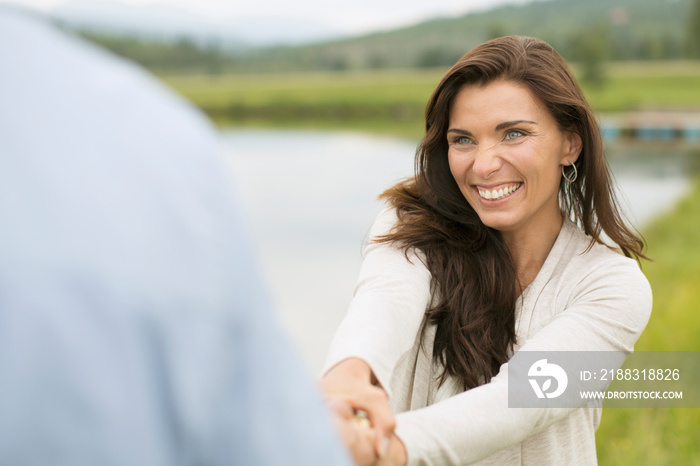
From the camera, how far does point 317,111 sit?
45688 millimetres

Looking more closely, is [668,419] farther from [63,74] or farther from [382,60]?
[382,60]

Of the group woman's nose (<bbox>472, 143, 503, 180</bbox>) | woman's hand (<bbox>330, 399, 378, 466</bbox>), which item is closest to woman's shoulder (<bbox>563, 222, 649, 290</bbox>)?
woman's nose (<bbox>472, 143, 503, 180</bbox>)

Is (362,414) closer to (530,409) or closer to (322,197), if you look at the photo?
(530,409)

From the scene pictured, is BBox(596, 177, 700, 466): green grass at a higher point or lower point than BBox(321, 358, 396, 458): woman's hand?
lower

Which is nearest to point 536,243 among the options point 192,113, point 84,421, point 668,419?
point 192,113

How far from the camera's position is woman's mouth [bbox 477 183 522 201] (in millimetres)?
1857

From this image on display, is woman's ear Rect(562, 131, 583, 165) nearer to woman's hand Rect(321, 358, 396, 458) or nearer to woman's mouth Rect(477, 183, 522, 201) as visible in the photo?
woman's mouth Rect(477, 183, 522, 201)

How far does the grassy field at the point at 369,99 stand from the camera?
141 feet

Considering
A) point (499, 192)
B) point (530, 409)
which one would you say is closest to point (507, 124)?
point (499, 192)

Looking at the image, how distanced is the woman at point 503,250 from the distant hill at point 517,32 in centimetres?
4437

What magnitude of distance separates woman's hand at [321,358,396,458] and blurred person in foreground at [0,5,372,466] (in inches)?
29.2

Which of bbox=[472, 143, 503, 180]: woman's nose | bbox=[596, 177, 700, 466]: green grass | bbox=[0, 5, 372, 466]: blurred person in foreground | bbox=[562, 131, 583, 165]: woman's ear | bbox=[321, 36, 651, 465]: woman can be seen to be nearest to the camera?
bbox=[0, 5, 372, 466]: blurred person in foreground

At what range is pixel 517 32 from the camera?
63.3 meters

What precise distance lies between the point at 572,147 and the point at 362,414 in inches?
41.1
